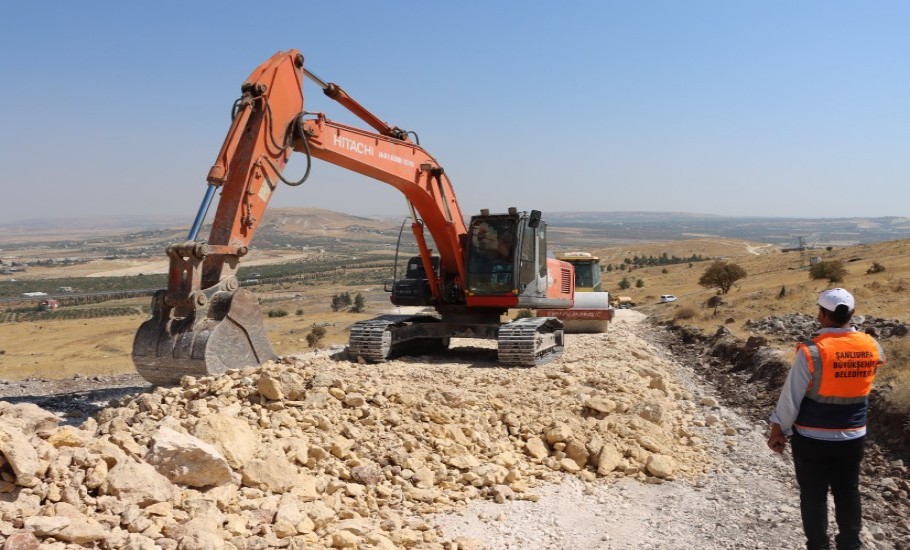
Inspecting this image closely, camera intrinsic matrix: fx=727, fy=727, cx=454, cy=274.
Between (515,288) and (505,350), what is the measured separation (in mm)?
1268

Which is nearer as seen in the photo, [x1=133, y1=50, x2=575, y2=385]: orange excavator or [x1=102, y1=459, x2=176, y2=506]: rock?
[x1=102, y1=459, x2=176, y2=506]: rock

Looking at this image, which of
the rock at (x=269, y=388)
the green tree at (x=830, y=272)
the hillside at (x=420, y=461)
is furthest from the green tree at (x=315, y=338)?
the green tree at (x=830, y=272)

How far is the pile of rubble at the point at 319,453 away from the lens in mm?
4906

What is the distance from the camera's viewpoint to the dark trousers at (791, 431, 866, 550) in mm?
5012

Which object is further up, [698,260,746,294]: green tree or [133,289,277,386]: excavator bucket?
[133,289,277,386]: excavator bucket

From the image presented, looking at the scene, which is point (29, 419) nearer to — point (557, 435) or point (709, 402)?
point (557, 435)

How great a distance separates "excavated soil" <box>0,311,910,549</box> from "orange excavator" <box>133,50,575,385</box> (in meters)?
0.69

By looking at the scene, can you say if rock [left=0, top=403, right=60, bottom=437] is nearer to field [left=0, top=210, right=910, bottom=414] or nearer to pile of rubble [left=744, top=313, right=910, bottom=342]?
field [left=0, top=210, right=910, bottom=414]

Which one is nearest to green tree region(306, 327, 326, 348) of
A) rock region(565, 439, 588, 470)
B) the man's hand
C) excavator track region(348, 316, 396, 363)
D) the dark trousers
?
excavator track region(348, 316, 396, 363)

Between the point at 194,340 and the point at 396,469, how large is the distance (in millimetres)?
2904

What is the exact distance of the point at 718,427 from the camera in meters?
10.1

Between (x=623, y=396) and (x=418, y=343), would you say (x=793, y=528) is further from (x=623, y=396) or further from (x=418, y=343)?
(x=418, y=343)

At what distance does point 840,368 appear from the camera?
4.94 meters

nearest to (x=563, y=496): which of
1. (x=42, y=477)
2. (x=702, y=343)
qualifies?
(x=42, y=477)
